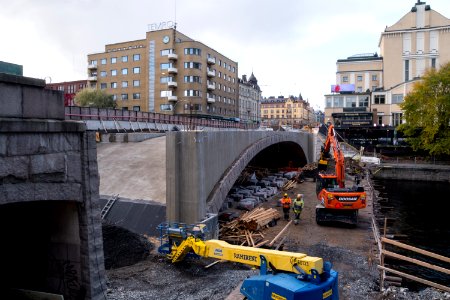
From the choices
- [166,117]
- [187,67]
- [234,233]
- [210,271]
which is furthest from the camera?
[187,67]


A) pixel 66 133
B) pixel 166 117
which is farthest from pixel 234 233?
pixel 166 117

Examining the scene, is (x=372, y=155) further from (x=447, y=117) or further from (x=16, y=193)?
(x=16, y=193)

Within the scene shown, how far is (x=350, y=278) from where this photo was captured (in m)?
16.9

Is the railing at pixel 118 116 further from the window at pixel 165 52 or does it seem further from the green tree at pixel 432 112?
the green tree at pixel 432 112

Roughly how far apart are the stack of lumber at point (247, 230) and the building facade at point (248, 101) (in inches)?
3020

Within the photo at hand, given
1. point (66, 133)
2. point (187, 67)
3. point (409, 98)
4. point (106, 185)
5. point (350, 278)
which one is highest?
point (187, 67)

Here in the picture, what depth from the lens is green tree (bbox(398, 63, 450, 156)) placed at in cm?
5891

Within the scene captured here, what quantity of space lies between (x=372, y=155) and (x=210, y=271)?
191 ft

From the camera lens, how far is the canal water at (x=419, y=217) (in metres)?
23.1

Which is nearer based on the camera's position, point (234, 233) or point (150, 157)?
point (234, 233)

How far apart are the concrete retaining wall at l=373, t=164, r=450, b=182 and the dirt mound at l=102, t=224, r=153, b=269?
50069 mm

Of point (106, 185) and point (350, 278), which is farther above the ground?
point (106, 185)

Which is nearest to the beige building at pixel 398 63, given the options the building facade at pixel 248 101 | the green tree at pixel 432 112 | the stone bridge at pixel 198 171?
the green tree at pixel 432 112

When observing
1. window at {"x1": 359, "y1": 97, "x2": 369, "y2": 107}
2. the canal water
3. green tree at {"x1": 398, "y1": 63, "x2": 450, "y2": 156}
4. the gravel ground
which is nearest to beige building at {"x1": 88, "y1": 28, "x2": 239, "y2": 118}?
window at {"x1": 359, "y1": 97, "x2": 369, "y2": 107}
